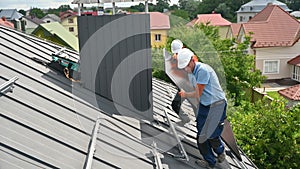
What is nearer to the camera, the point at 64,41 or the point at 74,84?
the point at 74,84

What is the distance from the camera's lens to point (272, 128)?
9.50 m

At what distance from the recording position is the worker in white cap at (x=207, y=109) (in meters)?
4.18

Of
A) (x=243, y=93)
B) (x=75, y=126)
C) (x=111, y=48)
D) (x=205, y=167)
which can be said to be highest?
(x=111, y=48)

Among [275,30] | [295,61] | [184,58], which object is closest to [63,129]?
[184,58]

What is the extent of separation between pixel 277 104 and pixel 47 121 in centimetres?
828

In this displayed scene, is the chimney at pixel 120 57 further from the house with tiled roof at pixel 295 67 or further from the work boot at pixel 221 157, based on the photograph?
the house with tiled roof at pixel 295 67

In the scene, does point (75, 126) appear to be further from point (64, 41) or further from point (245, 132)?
point (64, 41)

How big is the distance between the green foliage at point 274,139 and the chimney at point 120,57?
5.50 m

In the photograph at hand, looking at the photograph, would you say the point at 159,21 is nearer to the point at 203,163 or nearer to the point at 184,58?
the point at 184,58

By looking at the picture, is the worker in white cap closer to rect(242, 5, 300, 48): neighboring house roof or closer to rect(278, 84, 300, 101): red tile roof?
rect(278, 84, 300, 101): red tile roof

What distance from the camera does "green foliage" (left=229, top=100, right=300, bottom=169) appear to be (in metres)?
9.12

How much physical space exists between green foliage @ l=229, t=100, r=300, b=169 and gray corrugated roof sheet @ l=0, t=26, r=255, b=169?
13.8ft

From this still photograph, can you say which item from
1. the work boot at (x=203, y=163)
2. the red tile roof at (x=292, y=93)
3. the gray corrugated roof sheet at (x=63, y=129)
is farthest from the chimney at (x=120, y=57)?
the red tile roof at (x=292, y=93)

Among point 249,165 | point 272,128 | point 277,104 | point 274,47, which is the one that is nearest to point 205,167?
point 249,165
